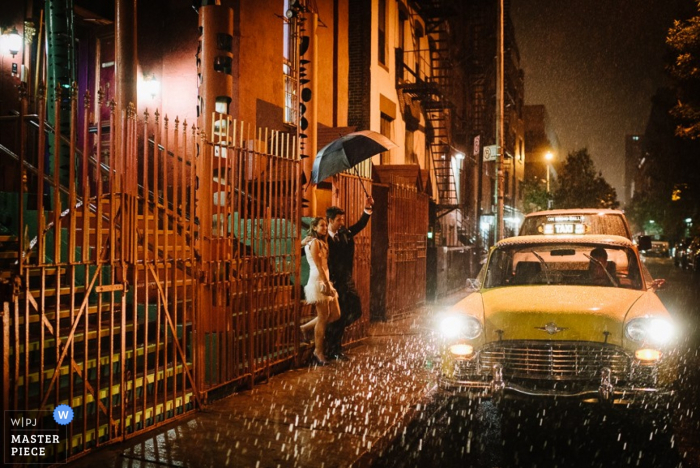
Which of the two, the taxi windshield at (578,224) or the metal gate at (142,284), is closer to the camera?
the metal gate at (142,284)

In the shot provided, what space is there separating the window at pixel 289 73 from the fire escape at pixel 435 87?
678 centimetres

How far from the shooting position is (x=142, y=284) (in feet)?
18.5

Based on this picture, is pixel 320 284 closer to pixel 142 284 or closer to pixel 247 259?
pixel 247 259

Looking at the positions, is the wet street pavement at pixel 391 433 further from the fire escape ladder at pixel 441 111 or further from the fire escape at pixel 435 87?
the fire escape ladder at pixel 441 111

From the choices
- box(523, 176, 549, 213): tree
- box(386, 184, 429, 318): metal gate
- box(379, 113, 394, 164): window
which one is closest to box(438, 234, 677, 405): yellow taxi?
box(386, 184, 429, 318): metal gate

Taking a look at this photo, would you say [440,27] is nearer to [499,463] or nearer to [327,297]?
[327,297]

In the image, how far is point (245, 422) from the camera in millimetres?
5852

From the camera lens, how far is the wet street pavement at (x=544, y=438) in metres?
5.09

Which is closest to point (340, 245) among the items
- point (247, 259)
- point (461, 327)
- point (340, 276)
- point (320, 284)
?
point (340, 276)

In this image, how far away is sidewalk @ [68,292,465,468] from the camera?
16.1 feet

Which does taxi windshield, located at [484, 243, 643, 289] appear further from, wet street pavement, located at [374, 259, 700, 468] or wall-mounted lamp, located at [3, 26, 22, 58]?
wall-mounted lamp, located at [3, 26, 22, 58]

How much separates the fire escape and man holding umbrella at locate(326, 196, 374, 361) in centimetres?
1313

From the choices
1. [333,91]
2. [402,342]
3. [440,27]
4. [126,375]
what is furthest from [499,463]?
[440,27]

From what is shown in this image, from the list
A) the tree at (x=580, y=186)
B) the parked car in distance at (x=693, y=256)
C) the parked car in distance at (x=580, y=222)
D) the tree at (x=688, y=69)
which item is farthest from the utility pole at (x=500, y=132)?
the tree at (x=580, y=186)
